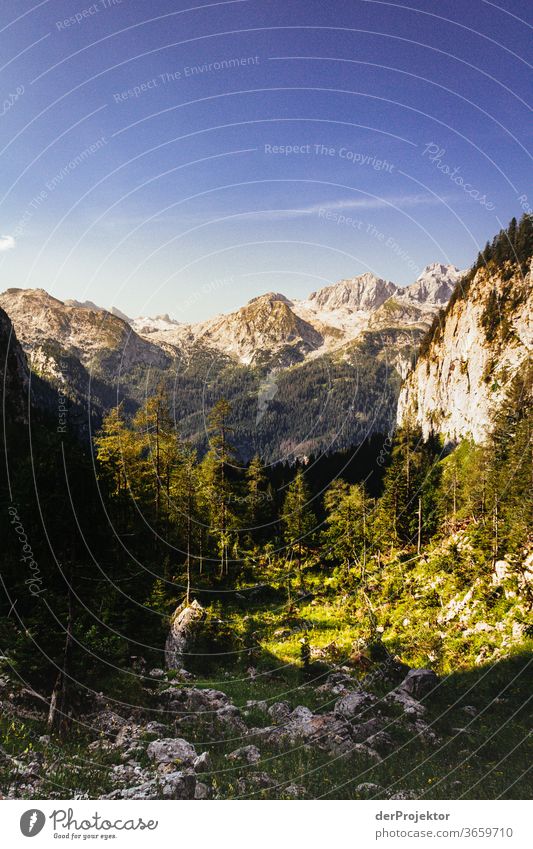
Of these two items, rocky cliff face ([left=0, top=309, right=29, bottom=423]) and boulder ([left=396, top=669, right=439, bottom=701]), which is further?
rocky cliff face ([left=0, top=309, right=29, bottom=423])

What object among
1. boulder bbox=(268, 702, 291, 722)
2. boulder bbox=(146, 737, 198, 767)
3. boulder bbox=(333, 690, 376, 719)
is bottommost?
boulder bbox=(268, 702, 291, 722)

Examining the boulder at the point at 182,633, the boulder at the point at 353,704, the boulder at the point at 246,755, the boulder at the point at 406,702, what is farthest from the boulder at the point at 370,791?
the boulder at the point at 182,633

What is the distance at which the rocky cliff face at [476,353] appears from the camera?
2630 inches

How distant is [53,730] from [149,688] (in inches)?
196

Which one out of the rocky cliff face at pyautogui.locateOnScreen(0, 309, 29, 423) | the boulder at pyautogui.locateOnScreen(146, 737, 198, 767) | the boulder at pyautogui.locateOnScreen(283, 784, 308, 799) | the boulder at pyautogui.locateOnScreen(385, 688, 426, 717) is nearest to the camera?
the boulder at pyautogui.locateOnScreen(283, 784, 308, 799)

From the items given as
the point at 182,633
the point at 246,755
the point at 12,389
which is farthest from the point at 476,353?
the point at 246,755

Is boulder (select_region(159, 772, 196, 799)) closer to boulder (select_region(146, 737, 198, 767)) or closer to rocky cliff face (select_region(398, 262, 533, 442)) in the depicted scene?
boulder (select_region(146, 737, 198, 767))

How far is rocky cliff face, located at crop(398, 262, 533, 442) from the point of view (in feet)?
219

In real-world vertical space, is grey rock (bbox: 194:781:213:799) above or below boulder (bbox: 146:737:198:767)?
below

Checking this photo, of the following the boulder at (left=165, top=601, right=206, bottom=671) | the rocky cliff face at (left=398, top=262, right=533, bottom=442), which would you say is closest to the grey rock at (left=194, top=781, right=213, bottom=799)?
the boulder at (left=165, top=601, right=206, bottom=671)

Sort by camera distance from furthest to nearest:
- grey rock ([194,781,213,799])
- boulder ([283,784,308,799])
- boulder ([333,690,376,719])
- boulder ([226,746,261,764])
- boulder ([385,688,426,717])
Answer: boulder ([385,688,426,717]) → boulder ([333,690,376,719]) → boulder ([226,746,261,764]) → boulder ([283,784,308,799]) → grey rock ([194,781,213,799])

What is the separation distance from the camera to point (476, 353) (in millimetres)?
78125

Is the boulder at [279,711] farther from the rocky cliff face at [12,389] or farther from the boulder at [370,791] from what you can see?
the rocky cliff face at [12,389]
